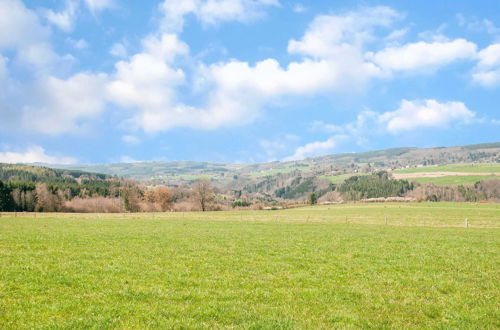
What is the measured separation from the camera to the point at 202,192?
143 metres

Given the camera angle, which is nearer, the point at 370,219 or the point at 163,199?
the point at 370,219

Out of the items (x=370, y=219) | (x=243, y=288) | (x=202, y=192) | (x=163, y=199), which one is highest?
(x=202, y=192)

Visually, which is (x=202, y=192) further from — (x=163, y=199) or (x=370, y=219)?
(x=370, y=219)

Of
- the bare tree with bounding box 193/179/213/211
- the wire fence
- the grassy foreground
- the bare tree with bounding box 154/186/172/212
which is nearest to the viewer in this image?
the grassy foreground

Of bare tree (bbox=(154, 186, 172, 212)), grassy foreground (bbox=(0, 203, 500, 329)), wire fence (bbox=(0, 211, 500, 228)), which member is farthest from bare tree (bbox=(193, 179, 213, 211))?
grassy foreground (bbox=(0, 203, 500, 329))

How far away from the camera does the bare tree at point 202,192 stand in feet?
470

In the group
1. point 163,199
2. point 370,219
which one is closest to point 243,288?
point 370,219

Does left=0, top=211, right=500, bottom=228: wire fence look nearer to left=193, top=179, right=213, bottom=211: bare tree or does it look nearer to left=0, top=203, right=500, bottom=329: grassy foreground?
left=0, top=203, right=500, bottom=329: grassy foreground

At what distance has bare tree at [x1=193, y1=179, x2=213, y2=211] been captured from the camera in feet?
470

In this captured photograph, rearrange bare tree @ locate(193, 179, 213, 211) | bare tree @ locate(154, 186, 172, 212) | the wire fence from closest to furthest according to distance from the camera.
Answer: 1. the wire fence
2. bare tree @ locate(193, 179, 213, 211)
3. bare tree @ locate(154, 186, 172, 212)

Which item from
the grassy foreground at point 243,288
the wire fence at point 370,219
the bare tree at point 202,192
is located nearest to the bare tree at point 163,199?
the bare tree at point 202,192

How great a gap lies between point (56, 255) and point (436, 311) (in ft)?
68.4

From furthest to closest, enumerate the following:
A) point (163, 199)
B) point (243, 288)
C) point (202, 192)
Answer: point (163, 199), point (202, 192), point (243, 288)

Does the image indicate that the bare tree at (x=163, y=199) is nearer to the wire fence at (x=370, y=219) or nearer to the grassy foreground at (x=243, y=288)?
the wire fence at (x=370, y=219)
